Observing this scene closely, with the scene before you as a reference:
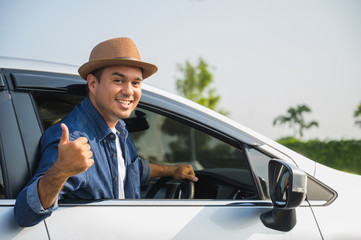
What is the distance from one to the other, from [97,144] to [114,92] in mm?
303

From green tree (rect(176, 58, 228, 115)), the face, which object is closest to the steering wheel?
the face

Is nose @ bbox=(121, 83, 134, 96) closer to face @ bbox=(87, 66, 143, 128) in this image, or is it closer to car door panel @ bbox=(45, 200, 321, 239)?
face @ bbox=(87, 66, 143, 128)

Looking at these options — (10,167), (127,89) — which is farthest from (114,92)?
(10,167)

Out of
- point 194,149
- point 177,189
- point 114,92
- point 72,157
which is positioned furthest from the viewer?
point 194,149

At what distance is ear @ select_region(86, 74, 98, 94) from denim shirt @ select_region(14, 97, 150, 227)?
6cm

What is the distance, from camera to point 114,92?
1.90 m

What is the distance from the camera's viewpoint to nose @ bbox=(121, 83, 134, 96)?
187 cm

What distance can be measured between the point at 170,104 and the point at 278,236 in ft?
2.73

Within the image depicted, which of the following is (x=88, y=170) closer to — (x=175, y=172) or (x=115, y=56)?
(x=115, y=56)

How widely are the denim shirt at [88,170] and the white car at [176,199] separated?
0.08m

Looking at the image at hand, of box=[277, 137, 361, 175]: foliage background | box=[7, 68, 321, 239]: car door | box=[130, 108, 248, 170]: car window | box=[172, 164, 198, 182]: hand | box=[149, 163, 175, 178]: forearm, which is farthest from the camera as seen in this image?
box=[130, 108, 248, 170]: car window

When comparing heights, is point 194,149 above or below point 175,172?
below

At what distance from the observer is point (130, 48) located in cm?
203

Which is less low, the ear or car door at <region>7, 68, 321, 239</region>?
the ear
